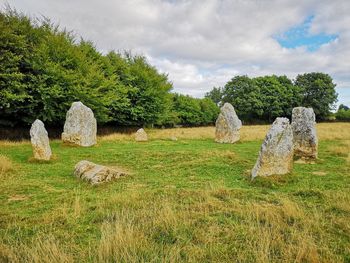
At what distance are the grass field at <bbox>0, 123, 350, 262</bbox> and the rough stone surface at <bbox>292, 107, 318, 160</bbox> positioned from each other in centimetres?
253

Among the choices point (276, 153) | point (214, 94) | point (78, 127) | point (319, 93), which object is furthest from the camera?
point (214, 94)

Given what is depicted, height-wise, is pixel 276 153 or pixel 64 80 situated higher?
pixel 64 80

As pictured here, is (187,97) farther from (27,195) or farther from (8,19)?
(27,195)

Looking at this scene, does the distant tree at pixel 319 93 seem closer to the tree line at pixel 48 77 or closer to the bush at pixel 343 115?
the bush at pixel 343 115

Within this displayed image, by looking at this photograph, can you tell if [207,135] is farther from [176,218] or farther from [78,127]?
[176,218]

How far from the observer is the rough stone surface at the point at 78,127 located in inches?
731

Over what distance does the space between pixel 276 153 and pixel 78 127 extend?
1343cm

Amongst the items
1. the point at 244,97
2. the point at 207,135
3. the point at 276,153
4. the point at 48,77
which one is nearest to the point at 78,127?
the point at 48,77

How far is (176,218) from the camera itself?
5.66 metres

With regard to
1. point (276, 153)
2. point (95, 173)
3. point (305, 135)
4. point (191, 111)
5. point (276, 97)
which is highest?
point (276, 97)

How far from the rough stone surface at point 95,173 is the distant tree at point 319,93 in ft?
193

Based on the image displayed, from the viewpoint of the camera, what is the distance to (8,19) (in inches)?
789

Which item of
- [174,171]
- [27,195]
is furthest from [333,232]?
[27,195]

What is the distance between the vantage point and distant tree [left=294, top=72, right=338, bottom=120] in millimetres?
59125
